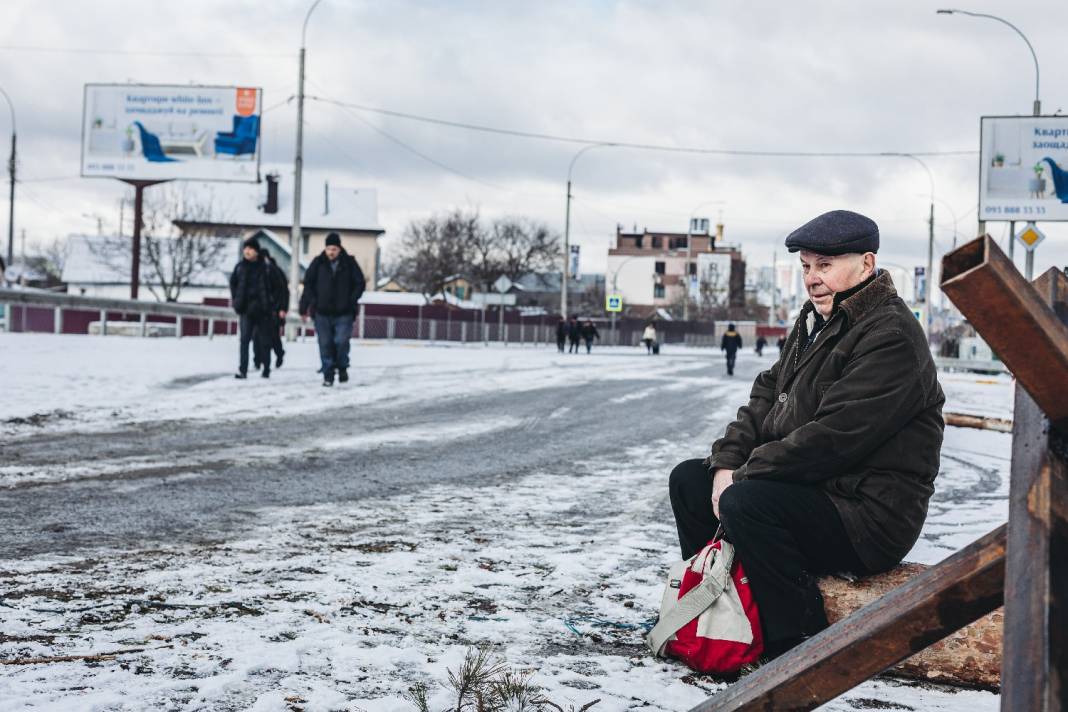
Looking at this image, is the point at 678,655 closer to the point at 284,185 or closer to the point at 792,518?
the point at 792,518

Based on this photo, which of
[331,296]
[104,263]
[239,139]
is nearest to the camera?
[331,296]

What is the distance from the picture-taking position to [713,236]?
132875mm

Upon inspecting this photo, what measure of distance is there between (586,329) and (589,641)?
43.1 meters

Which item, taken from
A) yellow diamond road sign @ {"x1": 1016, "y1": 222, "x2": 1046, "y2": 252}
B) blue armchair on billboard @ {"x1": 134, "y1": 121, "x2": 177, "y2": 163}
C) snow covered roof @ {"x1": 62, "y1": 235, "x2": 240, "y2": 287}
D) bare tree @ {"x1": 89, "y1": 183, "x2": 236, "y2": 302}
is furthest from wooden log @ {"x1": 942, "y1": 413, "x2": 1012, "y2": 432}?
snow covered roof @ {"x1": 62, "y1": 235, "x2": 240, "y2": 287}

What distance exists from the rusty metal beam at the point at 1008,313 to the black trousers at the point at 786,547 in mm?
1768

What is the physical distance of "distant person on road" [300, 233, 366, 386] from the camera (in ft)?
42.6

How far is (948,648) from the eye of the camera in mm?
3020

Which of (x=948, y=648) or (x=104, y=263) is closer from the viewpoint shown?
(x=948, y=648)

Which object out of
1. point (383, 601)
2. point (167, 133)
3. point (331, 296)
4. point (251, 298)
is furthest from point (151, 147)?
point (383, 601)

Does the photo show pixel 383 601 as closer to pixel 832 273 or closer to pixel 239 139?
pixel 832 273

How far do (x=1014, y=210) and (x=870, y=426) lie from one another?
30.0 meters

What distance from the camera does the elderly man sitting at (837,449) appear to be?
2936 millimetres

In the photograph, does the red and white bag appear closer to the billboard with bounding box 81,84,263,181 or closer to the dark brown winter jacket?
the dark brown winter jacket

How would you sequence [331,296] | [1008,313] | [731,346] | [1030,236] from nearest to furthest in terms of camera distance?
[1008,313] → [331,296] → [731,346] → [1030,236]
